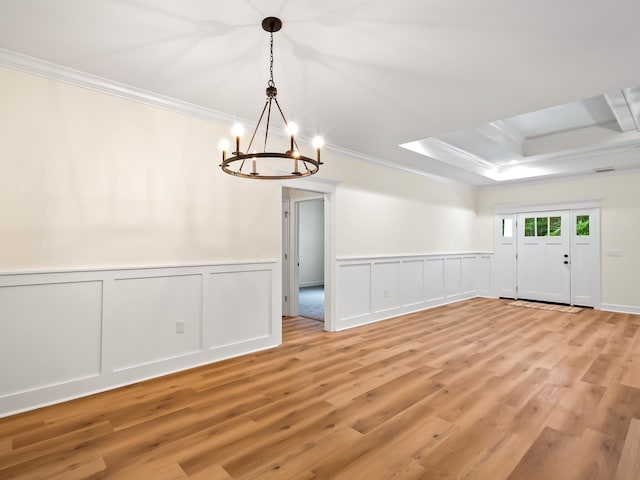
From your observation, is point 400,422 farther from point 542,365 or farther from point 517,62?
point 517,62

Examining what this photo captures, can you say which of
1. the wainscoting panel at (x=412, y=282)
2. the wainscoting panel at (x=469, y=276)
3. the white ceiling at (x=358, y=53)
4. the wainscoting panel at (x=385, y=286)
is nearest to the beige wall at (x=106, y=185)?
the white ceiling at (x=358, y=53)

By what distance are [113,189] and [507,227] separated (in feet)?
25.5

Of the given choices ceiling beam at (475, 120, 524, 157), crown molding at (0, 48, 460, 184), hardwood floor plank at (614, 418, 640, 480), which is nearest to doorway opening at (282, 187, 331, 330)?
crown molding at (0, 48, 460, 184)

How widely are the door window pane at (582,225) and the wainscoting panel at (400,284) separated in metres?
1.82

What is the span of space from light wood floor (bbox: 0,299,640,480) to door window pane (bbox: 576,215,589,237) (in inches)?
130

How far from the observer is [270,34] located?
2.38 metres

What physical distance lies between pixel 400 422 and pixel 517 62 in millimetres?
2920

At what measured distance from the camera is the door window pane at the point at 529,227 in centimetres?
740

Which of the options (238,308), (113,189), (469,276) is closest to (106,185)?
(113,189)

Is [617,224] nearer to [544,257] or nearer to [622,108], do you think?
[544,257]

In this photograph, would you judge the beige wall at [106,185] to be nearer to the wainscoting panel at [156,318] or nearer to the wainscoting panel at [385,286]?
the wainscoting panel at [156,318]

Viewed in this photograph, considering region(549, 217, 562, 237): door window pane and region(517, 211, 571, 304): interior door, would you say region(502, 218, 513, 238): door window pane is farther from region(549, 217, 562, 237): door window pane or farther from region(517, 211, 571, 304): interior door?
region(549, 217, 562, 237): door window pane

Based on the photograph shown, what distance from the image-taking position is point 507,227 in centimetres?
781

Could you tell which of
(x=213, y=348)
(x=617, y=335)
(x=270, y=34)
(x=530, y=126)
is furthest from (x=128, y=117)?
(x=617, y=335)
